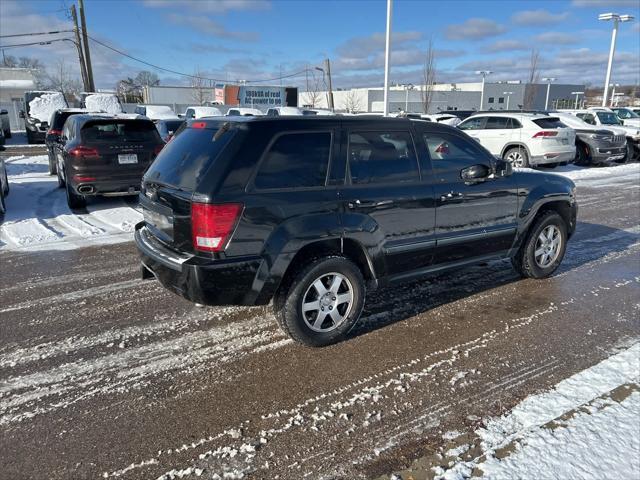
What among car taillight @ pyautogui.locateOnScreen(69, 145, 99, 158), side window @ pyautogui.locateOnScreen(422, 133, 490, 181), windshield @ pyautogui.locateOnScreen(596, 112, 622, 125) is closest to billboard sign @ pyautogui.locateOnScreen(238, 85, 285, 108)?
windshield @ pyautogui.locateOnScreen(596, 112, 622, 125)

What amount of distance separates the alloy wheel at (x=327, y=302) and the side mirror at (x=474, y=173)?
1.64 meters

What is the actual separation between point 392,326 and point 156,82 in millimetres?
80582

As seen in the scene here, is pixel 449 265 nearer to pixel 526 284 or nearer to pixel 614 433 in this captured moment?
pixel 526 284

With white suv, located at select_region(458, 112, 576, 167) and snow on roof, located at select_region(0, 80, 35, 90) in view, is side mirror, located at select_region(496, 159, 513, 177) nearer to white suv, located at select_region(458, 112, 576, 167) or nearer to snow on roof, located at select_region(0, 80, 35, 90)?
white suv, located at select_region(458, 112, 576, 167)

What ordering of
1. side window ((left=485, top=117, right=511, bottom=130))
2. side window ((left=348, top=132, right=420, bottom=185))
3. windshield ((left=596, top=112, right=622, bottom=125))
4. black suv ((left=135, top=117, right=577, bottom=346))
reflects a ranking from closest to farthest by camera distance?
black suv ((left=135, top=117, right=577, bottom=346)) < side window ((left=348, top=132, right=420, bottom=185)) < side window ((left=485, top=117, right=511, bottom=130)) < windshield ((left=596, top=112, right=622, bottom=125))

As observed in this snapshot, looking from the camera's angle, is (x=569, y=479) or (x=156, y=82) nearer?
(x=569, y=479)

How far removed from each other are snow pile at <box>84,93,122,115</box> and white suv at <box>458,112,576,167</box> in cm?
1890

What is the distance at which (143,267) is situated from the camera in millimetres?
4113

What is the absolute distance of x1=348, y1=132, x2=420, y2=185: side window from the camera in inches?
154

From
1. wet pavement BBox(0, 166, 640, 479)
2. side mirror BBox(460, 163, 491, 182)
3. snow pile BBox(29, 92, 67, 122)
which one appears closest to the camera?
wet pavement BBox(0, 166, 640, 479)

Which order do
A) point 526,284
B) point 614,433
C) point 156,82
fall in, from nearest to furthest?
point 614,433, point 526,284, point 156,82

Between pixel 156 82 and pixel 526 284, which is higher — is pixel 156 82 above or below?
above

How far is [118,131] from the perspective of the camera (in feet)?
27.9

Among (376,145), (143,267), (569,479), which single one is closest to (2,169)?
(143,267)
